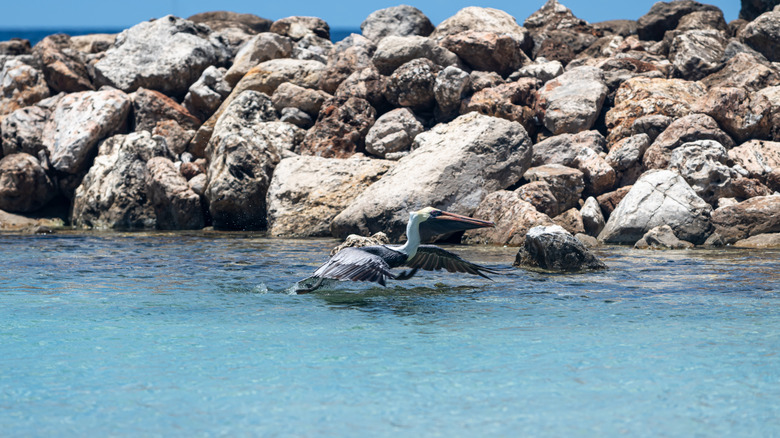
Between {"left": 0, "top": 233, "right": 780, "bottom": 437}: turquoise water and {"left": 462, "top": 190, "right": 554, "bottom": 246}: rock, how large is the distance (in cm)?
299

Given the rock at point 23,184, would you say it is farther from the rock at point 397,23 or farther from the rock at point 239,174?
the rock at point 397,23

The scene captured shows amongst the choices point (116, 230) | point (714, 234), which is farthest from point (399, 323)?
point (116, 230)

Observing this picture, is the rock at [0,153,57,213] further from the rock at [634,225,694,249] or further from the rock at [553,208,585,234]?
the rock at [634,225,694,249]

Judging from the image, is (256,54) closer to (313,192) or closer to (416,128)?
(416,128)

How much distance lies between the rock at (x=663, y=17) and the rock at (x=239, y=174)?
10.5 metres

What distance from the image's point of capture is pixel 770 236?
36.4 feet

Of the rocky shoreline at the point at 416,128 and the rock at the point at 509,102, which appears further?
the rock at the point at 509,102

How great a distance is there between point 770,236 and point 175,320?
29.2 feet

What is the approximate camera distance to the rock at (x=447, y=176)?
12438 mm

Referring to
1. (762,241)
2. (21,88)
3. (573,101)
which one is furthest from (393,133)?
(21,88)

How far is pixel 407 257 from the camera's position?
Result: 7.48 meters

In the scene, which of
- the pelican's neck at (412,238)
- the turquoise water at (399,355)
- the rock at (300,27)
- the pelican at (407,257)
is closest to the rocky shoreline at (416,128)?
the rock at (300,27)

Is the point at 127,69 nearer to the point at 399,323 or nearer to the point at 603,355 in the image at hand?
the point at 399,323

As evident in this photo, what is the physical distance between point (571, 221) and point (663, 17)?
961cm
